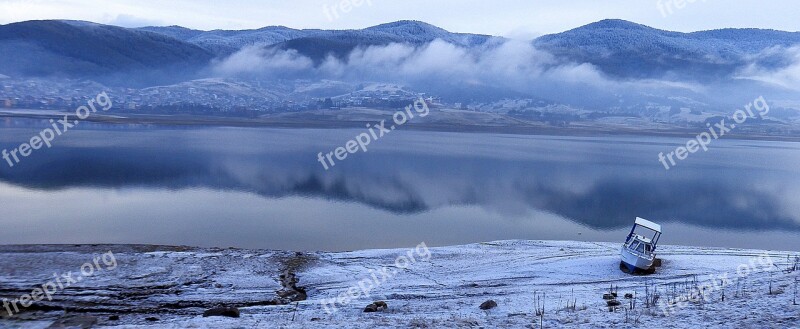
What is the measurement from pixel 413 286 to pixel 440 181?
A: 22.2m

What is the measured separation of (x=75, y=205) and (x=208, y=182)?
792 cm

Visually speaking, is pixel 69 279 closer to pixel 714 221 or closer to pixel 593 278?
pixel 593 278

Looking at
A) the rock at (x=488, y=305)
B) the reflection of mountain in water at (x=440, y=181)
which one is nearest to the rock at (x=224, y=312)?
the rock at (x=488, y=305)

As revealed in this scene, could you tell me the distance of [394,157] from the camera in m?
46.8

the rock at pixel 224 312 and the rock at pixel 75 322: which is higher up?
the rock at pixel 224 312

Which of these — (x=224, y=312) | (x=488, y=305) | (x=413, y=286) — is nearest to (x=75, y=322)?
(x=224, y=312)

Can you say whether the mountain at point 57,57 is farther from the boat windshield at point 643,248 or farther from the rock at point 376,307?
the boat windshield at point 643,248

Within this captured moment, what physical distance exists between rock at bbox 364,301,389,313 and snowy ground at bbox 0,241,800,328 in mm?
101

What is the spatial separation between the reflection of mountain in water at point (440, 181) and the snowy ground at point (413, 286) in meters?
9.51

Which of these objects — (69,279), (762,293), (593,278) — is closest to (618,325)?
(762,293)

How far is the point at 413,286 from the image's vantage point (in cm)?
1277

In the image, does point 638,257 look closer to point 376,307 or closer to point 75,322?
point 376,307

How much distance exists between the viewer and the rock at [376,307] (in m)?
10.3

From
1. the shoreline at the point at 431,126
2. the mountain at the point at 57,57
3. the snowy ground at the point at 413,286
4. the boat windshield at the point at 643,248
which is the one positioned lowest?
the shoreline at the point at 431,126
